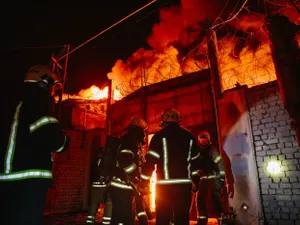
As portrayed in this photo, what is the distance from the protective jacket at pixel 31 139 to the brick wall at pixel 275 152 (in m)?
5.16

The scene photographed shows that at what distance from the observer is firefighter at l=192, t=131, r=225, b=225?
5.55m

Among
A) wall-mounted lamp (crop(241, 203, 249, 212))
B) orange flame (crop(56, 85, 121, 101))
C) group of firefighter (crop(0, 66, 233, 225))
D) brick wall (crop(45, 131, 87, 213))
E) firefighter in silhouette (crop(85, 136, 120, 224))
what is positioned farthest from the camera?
orange flame (crop(56, 85, 121, 101))

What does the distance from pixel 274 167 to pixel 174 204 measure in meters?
3.38

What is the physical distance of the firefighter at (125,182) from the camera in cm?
413

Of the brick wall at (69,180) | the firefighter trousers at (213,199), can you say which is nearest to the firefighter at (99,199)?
the firefighter trousers at (213,199)

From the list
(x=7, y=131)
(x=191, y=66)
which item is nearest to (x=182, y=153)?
(x=7, y=131)

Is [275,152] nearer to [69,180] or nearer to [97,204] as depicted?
[97,204]

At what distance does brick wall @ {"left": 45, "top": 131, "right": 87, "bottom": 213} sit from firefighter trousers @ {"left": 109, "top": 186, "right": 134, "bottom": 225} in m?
7.17

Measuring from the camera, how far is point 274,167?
18.3 feet

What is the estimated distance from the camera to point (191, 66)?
11914 millimetres

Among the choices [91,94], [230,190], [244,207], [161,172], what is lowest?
[244,207]

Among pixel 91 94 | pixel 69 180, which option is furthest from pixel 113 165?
pixel 91 94

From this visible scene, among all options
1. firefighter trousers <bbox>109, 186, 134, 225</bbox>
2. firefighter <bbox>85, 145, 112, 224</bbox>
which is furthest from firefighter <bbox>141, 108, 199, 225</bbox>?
firefighter <bbox>85, 145, 112, 224</bbox>

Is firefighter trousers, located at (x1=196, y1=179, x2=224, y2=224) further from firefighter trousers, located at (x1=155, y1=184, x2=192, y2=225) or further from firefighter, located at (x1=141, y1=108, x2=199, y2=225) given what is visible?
firefighter trousers, located at (x1=155, y1=184, x2=192, y2=225)
